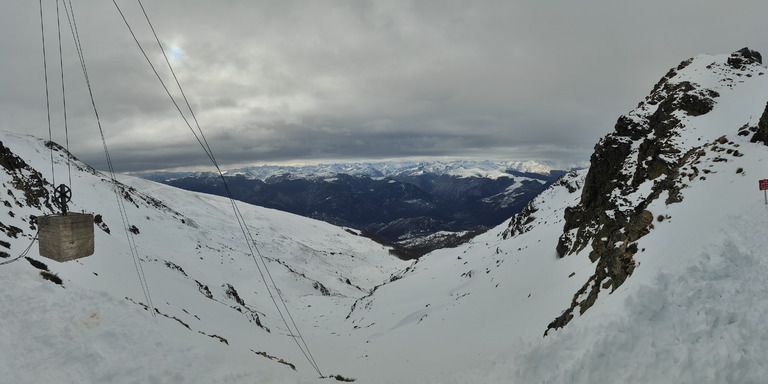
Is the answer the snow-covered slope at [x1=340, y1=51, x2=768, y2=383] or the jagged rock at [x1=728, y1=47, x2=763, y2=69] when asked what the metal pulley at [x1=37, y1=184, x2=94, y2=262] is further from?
the jagged rock at [x1=728, y1=47, x2=763, y2=69]

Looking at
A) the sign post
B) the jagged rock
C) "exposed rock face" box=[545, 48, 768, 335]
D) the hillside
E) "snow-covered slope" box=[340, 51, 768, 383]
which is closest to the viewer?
"snow-covered slope" box=[340, 51, 768, 383]

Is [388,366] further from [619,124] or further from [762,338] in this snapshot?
[619,124]

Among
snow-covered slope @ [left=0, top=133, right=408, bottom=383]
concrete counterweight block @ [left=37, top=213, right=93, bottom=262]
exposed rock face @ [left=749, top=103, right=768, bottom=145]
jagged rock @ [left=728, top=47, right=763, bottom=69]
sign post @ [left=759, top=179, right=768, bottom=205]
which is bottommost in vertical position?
snow-covered slope @ [left=0, top=133, right=408, bottom=383]

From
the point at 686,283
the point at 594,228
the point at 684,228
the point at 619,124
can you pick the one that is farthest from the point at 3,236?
the point at 619,124

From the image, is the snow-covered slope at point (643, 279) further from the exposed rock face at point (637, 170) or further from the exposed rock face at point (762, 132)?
the exposed rock face at point (762, 132)

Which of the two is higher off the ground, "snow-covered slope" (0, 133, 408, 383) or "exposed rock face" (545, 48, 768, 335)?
"exposed rock face" (545, 48, 768, 335)

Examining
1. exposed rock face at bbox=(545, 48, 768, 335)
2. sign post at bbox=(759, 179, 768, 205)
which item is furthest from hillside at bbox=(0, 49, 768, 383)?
sign post at bbox=(759, 179, 768, 205)

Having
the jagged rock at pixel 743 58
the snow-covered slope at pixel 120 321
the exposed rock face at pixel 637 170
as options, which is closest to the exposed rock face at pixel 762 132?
the exposed rock face at pixel 637 170
